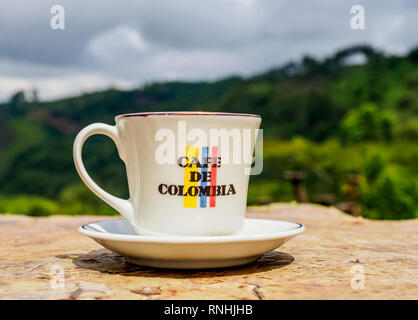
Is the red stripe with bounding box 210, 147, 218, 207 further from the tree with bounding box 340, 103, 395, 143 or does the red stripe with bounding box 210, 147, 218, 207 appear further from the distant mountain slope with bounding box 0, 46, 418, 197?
the tree with bounding box 340, 103, 395, 143

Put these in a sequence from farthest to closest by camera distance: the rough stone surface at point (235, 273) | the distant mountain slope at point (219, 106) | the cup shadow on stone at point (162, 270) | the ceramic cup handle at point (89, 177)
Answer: the distant mountain slope at point (219, 106)
the ceramic cup handle at point (89, 177)
the cup shadow on stone at point (162, 270)
the rough stone surface at point (235, 273)

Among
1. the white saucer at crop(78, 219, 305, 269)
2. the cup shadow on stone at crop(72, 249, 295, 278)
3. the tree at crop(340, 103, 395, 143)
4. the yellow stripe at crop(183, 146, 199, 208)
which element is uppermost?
the tree at crop(340, 103, 395, 143)

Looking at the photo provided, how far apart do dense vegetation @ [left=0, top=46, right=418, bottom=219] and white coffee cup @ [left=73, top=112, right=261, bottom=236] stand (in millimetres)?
18680

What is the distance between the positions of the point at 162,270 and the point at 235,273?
142mm

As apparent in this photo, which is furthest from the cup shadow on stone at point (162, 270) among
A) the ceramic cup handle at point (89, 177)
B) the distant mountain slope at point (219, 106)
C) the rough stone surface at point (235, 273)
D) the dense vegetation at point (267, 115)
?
the distant mountain slope at point (219, 106)

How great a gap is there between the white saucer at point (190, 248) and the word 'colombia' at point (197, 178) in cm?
13

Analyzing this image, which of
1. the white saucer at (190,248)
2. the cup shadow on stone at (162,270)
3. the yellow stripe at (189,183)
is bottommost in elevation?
the cup shadow on stone at (162,270)

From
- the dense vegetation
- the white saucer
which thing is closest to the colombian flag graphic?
the white saucer

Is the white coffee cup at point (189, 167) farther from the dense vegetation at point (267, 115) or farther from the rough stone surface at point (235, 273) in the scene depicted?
the dense vegetation at point (267, 115)

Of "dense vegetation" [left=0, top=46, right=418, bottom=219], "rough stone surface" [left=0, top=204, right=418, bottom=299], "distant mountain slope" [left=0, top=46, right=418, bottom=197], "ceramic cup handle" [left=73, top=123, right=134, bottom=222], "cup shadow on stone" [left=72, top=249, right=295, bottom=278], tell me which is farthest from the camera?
"distant mountain slope" [left=0, top=46, right=418, bottom=197]

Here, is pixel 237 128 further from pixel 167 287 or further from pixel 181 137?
pixel 167 287

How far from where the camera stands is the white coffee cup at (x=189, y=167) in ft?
3.02

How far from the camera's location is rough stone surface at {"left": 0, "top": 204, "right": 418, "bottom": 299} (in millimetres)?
717

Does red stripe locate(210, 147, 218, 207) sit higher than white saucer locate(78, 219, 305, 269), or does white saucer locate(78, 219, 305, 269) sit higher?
red stripe locate(210, 147, 218, 207)
